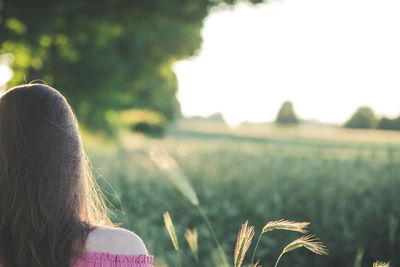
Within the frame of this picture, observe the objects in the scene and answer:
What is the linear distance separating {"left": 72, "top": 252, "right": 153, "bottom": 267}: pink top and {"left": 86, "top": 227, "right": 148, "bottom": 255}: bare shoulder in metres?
0.01

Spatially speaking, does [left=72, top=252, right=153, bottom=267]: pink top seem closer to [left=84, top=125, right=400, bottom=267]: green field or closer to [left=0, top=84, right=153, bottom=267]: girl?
[left=0, top=84, right=153, bottom=267]: girl

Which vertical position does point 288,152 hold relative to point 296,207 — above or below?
above

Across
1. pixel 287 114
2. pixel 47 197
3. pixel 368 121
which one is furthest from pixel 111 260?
pixel 287 114

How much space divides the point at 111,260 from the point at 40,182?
0.37m

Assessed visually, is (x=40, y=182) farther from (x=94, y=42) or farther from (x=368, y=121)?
(x=94, y=42)

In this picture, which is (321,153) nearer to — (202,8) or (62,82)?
(202,8)

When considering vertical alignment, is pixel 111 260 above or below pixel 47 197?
below

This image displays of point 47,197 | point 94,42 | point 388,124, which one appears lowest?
point 47,197

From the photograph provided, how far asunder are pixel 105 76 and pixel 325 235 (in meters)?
9.19

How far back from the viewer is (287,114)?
4019 cm

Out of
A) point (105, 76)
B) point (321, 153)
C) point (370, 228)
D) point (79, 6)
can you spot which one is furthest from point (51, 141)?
point (105, 76)

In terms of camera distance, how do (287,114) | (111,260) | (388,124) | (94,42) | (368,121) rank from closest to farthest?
(111,260)
(388,124)
(368,121)
(94,42)
(287,114)

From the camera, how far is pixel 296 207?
4.53m

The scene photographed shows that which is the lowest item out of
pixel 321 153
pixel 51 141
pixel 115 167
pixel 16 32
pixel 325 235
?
pixel 325 235
